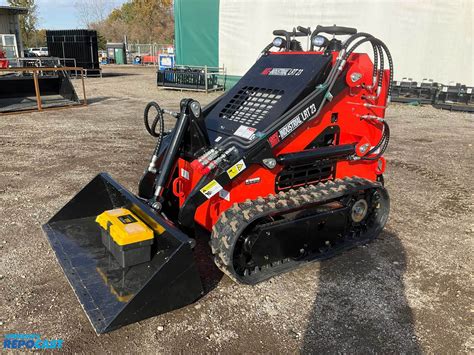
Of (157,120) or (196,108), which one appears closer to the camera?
(196,108)

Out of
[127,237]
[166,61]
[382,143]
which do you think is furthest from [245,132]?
[166,61]

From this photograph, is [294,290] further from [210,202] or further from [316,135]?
[316,135]

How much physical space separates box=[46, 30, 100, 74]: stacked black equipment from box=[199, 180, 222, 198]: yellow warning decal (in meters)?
25.6

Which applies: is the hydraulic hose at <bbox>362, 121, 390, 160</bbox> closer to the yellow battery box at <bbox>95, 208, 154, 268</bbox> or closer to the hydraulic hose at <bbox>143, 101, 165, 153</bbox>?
the hydraulic hose at <bbox>143, 101, 165, 153</bbox>

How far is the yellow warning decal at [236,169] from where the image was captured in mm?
3539

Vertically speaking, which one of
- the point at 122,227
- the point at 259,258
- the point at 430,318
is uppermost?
the point at 122,227

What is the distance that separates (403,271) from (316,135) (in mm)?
1613

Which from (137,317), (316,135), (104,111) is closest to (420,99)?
(104,111)

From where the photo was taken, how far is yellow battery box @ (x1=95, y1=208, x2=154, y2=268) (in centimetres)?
336

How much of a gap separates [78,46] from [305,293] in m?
27.7

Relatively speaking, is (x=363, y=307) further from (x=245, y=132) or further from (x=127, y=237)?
(x=127, y=237)

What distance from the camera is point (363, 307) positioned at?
352cm

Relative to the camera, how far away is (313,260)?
4.08 meters

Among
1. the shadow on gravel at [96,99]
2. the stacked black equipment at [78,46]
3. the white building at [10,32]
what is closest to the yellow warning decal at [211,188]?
the shadow on gravel at [96,99]
